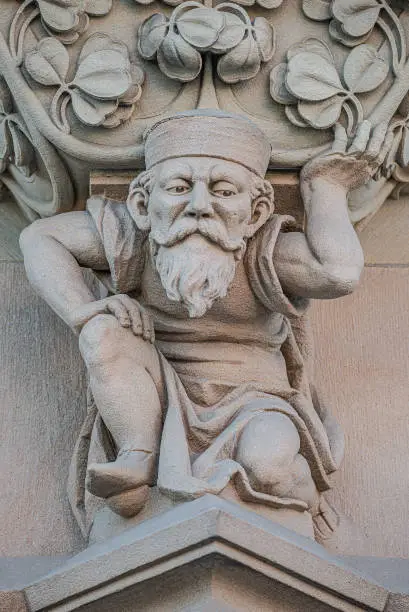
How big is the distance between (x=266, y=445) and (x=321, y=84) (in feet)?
2.74

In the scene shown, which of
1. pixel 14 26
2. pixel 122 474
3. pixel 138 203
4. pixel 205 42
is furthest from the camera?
pixel 14 26

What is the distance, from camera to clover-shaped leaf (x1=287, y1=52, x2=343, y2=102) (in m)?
4.07

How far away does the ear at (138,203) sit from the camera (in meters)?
3.92

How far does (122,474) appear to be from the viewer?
12.3ft

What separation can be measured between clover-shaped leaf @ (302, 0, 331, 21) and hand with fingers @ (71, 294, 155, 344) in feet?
2.59

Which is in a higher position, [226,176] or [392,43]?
[392,43]

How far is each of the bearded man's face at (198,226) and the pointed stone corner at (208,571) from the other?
0.47 m

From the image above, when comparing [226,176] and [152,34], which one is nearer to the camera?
[226,176]

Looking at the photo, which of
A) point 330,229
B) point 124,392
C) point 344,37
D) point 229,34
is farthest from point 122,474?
point 344,37

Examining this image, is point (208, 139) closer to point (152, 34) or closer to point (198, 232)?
point (198, 232)

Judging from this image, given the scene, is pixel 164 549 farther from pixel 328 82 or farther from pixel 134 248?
pixel 328 82

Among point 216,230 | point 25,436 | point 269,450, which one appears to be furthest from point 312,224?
point 25,436

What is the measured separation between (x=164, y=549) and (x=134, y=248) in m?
0.75

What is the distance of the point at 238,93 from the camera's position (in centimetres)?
412
